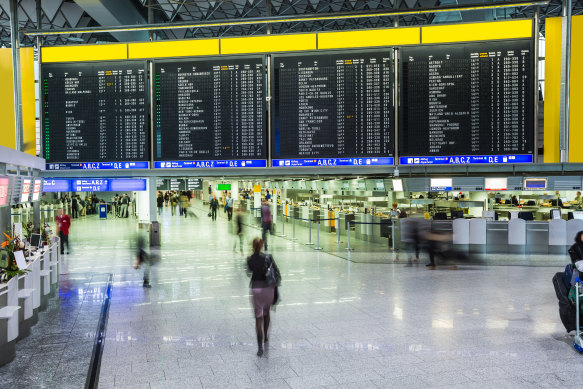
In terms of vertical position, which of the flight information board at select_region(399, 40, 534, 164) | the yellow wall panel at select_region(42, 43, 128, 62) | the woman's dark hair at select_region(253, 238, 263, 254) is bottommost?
the woman's dark hair at select_region(253, 238, 263, 254)

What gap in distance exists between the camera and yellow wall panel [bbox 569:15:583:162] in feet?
37.2

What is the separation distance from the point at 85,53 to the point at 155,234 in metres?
5.81

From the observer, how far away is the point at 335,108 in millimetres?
11312

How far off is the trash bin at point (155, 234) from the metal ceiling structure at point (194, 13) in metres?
6.09

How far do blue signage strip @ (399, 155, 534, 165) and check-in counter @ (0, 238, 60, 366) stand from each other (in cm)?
792

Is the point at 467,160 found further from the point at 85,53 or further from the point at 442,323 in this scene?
the point at 85,53

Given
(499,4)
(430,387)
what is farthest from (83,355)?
(499,4)

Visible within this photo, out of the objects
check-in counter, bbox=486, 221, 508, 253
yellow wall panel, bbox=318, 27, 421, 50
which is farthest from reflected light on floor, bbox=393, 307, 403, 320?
check-in counter, bbox=486, 221, 508, 253

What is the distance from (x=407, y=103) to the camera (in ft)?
37.0

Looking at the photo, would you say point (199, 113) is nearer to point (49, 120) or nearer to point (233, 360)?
point (49, 120)

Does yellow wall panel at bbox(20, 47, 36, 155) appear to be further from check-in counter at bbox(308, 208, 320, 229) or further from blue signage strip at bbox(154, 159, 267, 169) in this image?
check-in counter at bbox(308, 208, 320, 229)

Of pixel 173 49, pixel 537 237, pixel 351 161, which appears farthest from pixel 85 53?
pixel 537 237

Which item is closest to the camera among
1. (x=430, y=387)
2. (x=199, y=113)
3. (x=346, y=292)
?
(x=430, y=387)

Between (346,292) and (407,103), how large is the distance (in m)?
4.93
